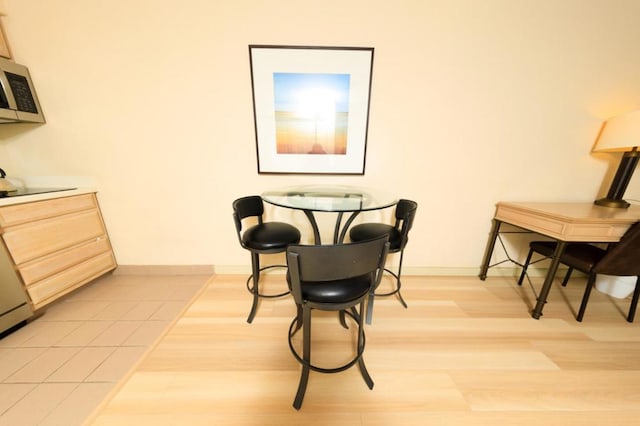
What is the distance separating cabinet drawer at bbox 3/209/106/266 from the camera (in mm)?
1433

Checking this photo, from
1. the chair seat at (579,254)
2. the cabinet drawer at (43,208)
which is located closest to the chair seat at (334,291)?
the chair seat at (579,254)

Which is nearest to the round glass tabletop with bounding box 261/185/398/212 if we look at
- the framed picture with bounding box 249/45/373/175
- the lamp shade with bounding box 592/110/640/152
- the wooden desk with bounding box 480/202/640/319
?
the framed picture with bounding box 249/45/373/175

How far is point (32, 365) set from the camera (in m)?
1.23

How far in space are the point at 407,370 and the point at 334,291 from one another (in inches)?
31.1

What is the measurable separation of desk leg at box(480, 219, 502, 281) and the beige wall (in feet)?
0.29

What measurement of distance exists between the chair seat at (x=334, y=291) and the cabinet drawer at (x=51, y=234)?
2114mm

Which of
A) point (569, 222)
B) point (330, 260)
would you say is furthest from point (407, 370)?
point (569, 222)

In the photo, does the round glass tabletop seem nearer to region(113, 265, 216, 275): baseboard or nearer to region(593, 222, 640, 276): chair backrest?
region(113, 265, 216, 275): baseboard

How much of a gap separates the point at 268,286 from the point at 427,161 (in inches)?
77.4

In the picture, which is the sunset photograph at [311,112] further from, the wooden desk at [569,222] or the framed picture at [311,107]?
the wooden desk at [569,222]

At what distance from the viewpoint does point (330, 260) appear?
802 mm

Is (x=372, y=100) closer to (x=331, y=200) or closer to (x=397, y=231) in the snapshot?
(x=331, y=200)

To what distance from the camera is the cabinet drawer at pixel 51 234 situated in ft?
4.70

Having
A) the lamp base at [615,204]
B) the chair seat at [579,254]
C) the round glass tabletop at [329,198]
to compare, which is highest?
the round glass tabletop at [329,198]
